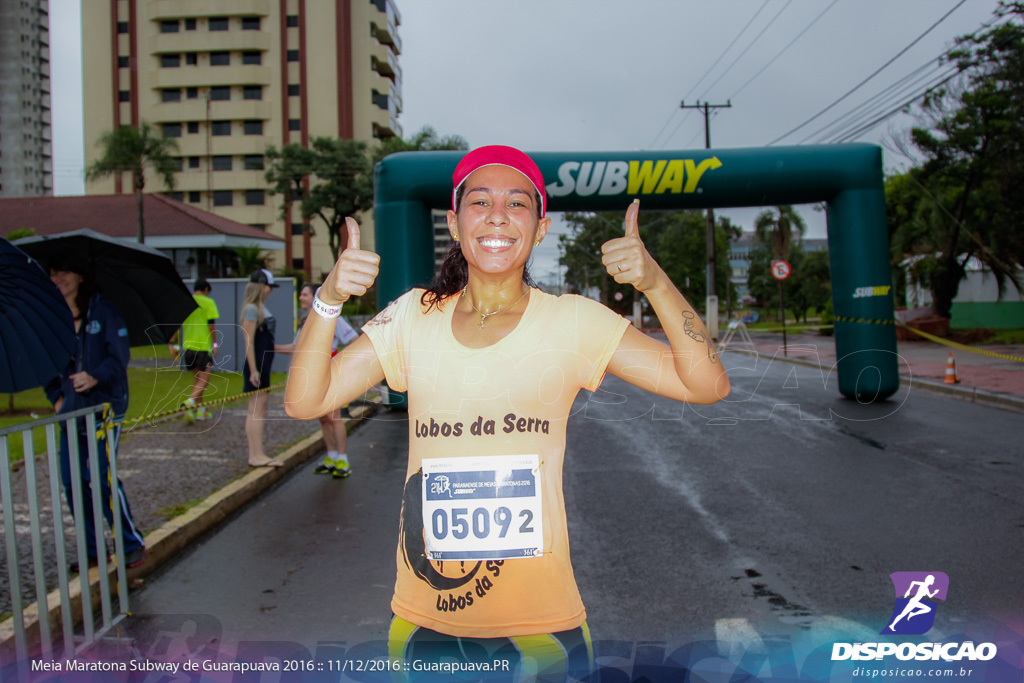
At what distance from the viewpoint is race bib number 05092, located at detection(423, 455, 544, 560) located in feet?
5.70

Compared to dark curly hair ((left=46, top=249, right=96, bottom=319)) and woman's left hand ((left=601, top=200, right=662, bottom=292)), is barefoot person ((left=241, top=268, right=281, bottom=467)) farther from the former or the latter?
woman's left hand ((left=601, top=200, right=662, bottom=292))

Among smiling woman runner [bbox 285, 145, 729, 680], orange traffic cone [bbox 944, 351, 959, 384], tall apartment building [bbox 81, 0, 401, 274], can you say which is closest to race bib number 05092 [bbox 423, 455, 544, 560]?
smiling woman runner [bbox 285, 145, 729, 680]

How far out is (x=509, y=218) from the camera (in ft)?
5.82

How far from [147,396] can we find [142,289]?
9.46 ft

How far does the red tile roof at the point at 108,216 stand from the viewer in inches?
1436

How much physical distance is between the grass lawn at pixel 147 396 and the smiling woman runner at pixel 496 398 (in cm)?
229

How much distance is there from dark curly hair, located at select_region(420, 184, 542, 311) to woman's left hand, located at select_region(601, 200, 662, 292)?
0.78 ft

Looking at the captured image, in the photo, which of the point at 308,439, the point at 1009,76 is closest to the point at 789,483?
the point at 308,439

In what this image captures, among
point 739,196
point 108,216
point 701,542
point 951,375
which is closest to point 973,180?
point 951,375

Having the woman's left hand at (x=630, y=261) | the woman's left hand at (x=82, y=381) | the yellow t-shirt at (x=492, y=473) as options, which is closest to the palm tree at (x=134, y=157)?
the woman's left hand at (x=82, y=381)

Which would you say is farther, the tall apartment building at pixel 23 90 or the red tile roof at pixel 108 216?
the red tile roof at pixel 108 216

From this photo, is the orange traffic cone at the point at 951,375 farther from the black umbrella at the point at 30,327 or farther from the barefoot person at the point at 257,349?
the black umbrella at the point at 30,327

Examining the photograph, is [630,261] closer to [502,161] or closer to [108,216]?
[502,161]

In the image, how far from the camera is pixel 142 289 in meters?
4.42
